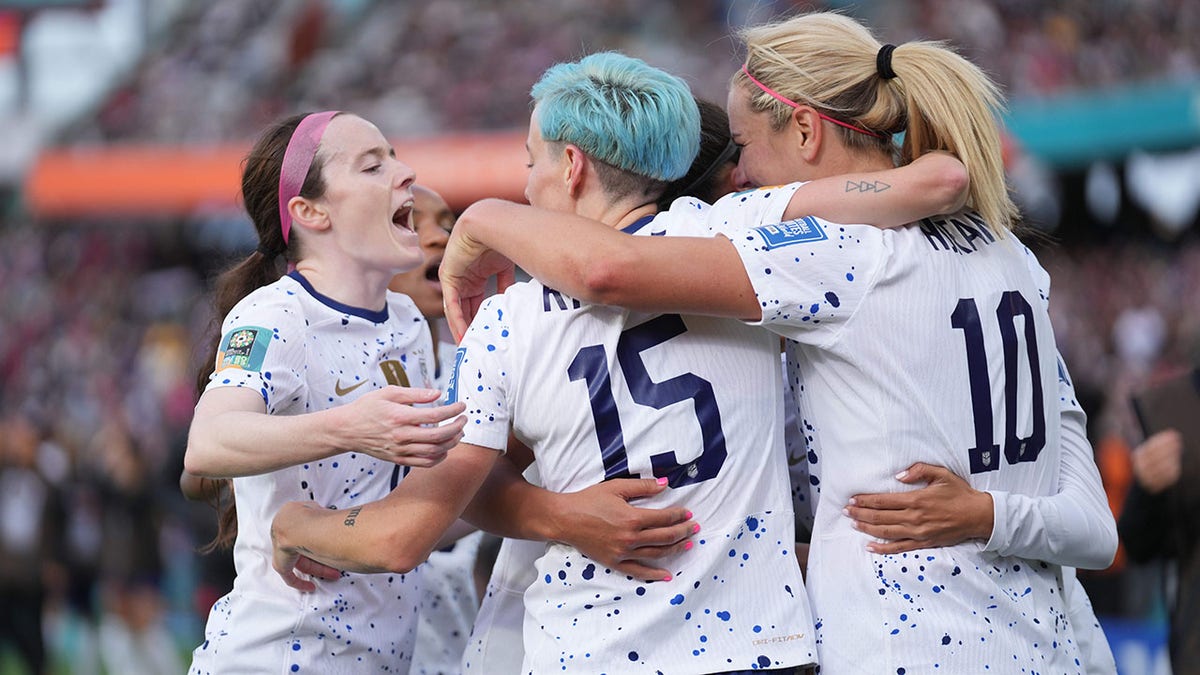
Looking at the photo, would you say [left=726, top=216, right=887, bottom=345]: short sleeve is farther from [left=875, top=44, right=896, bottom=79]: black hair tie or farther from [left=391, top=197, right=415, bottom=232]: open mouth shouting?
[left=391, top=197, right=415, bottom=232]: open mouth shouting

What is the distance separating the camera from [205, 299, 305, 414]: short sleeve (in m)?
2.97

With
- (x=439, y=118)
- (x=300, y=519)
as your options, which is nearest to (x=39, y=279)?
(x=439, y=118)

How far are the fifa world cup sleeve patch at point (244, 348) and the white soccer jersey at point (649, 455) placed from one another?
55 cm

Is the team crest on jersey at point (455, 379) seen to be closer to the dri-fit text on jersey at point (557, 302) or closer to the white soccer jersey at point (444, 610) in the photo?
the dri-fit text on jersey at point (557, 302)

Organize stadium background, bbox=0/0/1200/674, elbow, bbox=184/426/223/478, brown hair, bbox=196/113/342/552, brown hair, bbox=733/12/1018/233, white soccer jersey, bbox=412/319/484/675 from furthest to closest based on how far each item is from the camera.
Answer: stadium background, bbox=0/0/1200/674 < white soccer jersey, bbox=412/319/484/675 < brown hair, bbox=196/113/342/552 < brown hair, bbox=733/12/1018/233 < elbow, bbox=184/426/223/478

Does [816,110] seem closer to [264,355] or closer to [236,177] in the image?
[264,355]

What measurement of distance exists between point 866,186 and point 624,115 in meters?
0.53

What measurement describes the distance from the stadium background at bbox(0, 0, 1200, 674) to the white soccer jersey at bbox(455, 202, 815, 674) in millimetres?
4978

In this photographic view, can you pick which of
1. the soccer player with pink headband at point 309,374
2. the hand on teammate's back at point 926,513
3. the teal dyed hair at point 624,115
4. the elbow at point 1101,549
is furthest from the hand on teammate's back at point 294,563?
the elbow at point 1101,549

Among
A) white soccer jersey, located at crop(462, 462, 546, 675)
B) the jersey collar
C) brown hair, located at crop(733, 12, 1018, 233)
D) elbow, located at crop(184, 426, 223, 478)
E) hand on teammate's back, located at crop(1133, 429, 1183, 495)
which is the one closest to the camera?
elbow, located at crop(184, 426, 223, 478)

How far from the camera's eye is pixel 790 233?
2697 millimetres

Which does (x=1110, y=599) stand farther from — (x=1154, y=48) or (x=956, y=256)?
(x=1154, y=48)

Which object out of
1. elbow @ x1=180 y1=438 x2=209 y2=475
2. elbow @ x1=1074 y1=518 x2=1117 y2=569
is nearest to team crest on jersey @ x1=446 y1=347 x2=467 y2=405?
elbow @ x1=180 y1=438 x2=209 y2=475

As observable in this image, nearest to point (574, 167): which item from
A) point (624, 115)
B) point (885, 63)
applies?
point (624, 115)
